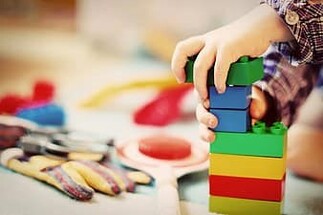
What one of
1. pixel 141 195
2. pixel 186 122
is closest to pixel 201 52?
pixel 141 195

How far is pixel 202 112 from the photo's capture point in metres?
0.52

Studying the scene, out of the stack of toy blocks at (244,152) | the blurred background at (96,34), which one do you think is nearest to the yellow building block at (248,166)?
the stack of toy blocks at (244,152)

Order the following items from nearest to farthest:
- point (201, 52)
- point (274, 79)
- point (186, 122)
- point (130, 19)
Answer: point (201, 52) < point (274, 79) < point (186, 122) < point (130, 19)

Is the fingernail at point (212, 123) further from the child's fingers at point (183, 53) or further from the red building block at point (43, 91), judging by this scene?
the red building block at point (43, 91)

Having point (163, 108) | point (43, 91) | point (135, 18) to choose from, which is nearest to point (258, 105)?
point (163, 108)

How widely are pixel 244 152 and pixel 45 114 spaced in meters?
0.33

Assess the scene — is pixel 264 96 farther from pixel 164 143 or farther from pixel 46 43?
pixel 46 43

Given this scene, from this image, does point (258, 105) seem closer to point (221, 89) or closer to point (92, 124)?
point (221, 89)

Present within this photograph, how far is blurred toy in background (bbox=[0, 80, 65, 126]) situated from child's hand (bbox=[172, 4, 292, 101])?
0.93 ft

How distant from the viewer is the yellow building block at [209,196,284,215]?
0.51 metres

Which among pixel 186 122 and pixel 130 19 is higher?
pixel 130 19

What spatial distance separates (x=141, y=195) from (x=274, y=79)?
20cm

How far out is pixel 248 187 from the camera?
1.67 feet

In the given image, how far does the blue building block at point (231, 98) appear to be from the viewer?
500 mm
